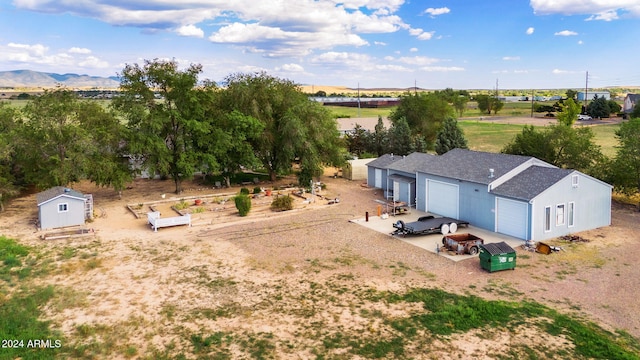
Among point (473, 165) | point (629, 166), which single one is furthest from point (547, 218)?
point (629, 166)

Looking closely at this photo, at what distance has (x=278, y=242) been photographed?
24.0 m

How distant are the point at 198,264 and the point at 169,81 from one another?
18.7 metres

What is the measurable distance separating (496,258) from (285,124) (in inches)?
910

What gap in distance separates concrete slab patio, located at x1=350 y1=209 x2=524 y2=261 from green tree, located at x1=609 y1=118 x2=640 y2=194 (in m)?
10.3

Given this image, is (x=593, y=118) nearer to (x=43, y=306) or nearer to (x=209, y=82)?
(x=209, y=82)

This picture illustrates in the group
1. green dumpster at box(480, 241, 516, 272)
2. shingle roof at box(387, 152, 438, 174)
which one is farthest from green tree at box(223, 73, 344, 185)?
green dumpster at box(480, 241, 516, 272)

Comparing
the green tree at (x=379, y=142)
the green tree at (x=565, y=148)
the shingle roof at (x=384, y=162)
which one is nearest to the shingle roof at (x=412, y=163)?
the shingle roof at (x=384, y=162)

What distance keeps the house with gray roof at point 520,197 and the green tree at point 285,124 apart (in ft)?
40.1

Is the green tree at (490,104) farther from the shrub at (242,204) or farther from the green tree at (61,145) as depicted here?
the green tree at (61,145)

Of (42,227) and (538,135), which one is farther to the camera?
(538,135)

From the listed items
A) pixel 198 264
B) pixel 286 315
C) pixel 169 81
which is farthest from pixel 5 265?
pixel 169 81

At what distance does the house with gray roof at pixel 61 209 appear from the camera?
2741 centimetres

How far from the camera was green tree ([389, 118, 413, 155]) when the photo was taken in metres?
49.3

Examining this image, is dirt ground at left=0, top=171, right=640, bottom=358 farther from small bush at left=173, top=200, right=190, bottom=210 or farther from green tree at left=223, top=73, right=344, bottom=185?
green tree at left=223, top=73, right=344, bottom=185
